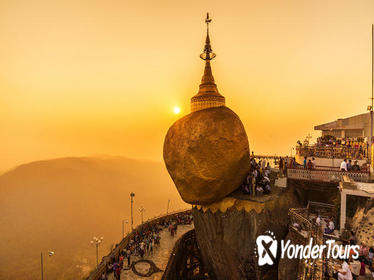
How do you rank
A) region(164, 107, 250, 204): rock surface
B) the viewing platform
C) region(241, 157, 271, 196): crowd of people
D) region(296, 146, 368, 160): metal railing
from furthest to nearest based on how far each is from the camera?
1. region(296, 146, 368, 160): metal railing
2. region(241, 157, 271, 196): crowd of people
3. the viewing platform
4. region(164, 107, 250, 204): rock surface

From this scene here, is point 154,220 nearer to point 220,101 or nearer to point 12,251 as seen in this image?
point 220,101

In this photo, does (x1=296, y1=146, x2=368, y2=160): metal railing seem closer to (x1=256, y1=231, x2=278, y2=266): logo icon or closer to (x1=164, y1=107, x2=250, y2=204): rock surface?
(x1=164, y1=107, x2=250, y2=204): rock surface

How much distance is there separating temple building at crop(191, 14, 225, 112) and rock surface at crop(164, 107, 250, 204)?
914mm

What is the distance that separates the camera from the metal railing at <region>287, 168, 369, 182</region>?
13.0m

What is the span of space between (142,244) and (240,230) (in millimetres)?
9460

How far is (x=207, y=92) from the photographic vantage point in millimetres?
14500

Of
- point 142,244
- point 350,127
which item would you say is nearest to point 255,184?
point 142,244

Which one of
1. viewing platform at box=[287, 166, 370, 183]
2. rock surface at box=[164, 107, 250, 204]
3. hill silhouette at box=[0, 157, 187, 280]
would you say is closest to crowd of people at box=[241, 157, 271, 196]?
rock surface at box=[164, 107, 250, 204]

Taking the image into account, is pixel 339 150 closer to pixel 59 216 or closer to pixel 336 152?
pixel 336 152

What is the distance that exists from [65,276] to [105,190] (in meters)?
120

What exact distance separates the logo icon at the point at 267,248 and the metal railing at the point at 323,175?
5.34 m

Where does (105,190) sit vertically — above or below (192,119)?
below

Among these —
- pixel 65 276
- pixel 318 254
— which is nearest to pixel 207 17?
pixel 318 254

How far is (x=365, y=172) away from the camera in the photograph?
13.0 m
